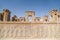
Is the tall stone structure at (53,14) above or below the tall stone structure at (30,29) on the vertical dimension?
above

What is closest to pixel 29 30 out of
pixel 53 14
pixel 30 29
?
pixel 30 29

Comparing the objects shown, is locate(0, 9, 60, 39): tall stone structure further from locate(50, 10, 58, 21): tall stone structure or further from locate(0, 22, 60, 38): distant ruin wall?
locate(50, 10, 58, 21): tall stone structure

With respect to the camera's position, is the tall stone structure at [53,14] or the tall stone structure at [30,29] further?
the tall stone structure at [53,14]

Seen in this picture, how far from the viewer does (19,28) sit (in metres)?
15.4

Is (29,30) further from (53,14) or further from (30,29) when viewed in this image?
(53,14)

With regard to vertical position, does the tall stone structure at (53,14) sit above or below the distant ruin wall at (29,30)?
above

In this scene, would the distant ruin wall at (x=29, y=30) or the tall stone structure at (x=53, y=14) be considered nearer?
the distant ruin wall at (x=29, y=30)

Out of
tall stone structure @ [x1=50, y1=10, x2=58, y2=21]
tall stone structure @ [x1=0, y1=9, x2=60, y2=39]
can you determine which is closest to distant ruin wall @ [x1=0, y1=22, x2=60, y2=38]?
tall stone structure @ [x1=0, y1=9, x2=60, y2=39]

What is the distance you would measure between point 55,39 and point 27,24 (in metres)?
3.65

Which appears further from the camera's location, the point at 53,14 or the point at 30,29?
the point at 53,14

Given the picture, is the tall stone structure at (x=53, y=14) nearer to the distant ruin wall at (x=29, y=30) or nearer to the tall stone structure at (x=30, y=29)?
the tall stone structure at (x=30, y=29)

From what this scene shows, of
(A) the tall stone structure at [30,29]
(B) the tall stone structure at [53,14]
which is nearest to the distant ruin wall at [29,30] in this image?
(A) the tall stone structure at [30,29]

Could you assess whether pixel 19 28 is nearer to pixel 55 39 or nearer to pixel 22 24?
pixel 22 24

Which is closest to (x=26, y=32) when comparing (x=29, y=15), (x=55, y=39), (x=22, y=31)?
(x=22, y=31)
